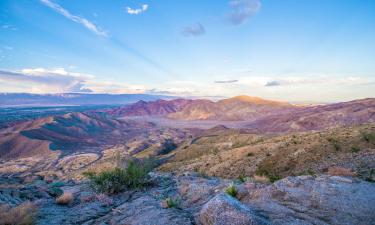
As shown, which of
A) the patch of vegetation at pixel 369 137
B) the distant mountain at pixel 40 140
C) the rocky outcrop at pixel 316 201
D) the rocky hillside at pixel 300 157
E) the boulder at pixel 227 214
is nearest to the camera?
the boulder at pixel 227 214

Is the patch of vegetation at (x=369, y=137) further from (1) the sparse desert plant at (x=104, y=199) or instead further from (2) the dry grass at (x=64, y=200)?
(2) the dry grass at (x=64, y=200)

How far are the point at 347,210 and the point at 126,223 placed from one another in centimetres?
611

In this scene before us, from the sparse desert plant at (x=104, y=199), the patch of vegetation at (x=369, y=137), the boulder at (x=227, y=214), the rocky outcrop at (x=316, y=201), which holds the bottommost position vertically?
the sparse desert plant at (x=104, y=199)

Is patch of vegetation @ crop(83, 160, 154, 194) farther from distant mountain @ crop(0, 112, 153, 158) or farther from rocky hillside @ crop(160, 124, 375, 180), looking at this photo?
distant mountain @ crop(0, 112, 153, 158)

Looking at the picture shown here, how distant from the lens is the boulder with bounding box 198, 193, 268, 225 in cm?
588

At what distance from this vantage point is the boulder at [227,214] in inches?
231

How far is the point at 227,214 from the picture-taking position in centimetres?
611

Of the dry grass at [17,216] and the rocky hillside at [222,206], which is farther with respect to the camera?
the dry grass at [17,216]

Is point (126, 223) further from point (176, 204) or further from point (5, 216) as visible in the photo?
point (5, 216)

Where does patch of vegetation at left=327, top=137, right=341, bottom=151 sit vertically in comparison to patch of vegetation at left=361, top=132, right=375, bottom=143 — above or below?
Answer: below

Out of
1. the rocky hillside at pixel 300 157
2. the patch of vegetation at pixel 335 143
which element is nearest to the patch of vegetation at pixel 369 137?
the rocky hillside at pixel 300 157

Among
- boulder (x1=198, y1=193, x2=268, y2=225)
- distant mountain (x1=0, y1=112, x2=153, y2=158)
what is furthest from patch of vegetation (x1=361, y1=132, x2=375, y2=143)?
distant mountain (x1=0, y1=112, x2=153, y2=158)

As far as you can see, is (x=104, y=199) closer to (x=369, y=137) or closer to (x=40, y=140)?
(x=369, y=137)

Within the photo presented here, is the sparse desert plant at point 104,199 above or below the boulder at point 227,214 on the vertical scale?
below
